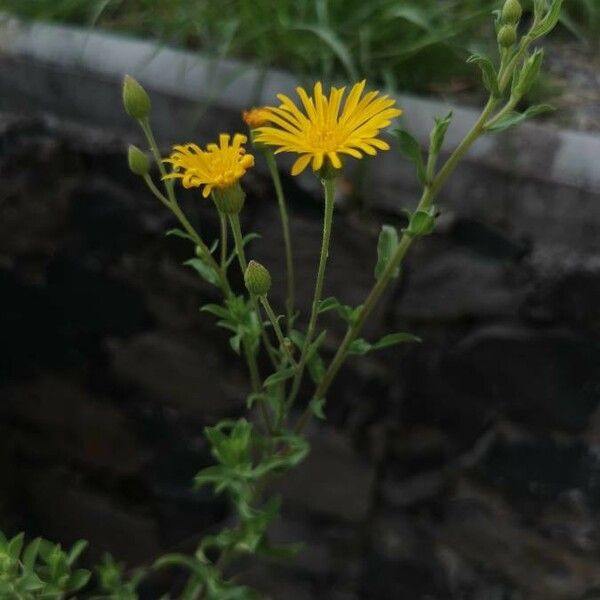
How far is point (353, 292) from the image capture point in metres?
1.14

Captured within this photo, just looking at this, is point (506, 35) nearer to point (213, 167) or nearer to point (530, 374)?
point (213, 167)

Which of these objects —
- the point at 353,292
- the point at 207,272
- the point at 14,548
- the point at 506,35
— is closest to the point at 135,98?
the point at 207,272

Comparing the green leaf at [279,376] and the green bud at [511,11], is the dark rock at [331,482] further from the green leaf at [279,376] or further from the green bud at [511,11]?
the green bud at [511,11]

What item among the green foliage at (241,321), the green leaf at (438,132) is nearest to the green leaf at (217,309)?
the green foliage at (241,321)

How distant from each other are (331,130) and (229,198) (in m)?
0.08

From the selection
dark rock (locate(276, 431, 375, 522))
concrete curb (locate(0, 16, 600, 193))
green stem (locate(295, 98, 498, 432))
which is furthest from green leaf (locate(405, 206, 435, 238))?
dark rock (locate(276, 431, 375, 522))

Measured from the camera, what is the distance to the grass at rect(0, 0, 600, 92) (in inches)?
43.6

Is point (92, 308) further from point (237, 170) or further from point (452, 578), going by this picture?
point (237, 170)

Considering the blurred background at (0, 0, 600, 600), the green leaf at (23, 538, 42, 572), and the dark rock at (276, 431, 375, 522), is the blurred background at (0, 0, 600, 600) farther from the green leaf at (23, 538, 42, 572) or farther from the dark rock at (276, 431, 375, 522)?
the green leaf at (23, 538, 42, 572)

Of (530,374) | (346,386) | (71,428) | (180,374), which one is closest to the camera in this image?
(530,374)

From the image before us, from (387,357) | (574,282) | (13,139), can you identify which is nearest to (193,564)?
(387,357)

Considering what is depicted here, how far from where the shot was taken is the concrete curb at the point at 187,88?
99 centimetres

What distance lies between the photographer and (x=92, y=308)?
133 cm

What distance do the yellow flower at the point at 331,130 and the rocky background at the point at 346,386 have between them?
0.46 m
